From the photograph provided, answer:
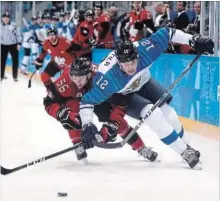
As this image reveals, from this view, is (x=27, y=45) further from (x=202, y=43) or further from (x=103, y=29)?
(x=202, y=43)

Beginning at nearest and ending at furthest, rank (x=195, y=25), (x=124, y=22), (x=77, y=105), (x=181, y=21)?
1. (x=77, y=105)
2. (x=195, y=25)
3. (x=181, y=21)
4. (x=124, y=22)

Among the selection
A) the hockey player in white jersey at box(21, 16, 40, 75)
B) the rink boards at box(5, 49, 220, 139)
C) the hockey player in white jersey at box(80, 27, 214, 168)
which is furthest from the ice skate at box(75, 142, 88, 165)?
the hockey player in white jersey at box(21, 16, 40, 75)

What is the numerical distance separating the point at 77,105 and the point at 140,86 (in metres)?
0.46

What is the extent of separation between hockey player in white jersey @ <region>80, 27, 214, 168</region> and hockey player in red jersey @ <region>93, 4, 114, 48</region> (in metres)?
3.65

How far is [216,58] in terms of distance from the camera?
15.4 feet

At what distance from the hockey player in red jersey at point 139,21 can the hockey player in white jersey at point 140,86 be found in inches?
98.6

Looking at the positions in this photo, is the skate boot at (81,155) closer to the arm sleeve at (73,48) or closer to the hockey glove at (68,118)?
the hockey glove at (68,118)

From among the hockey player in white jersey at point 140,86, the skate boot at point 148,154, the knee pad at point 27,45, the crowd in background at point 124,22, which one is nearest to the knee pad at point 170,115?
the hockey player in white jersey at point 140,86

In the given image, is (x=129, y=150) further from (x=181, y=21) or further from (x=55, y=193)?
(x=181, y=21)

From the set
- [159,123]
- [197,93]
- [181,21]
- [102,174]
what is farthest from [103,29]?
[102,174]

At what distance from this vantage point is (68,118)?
364 cm

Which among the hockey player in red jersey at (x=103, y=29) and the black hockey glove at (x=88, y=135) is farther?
the hockey player in red jersey at (x=103, y=29)

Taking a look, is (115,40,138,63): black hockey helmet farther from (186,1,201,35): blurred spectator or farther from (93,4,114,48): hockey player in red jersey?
(93,4,114,48): hockey player in red jersey

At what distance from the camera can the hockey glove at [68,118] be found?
11.9ft
